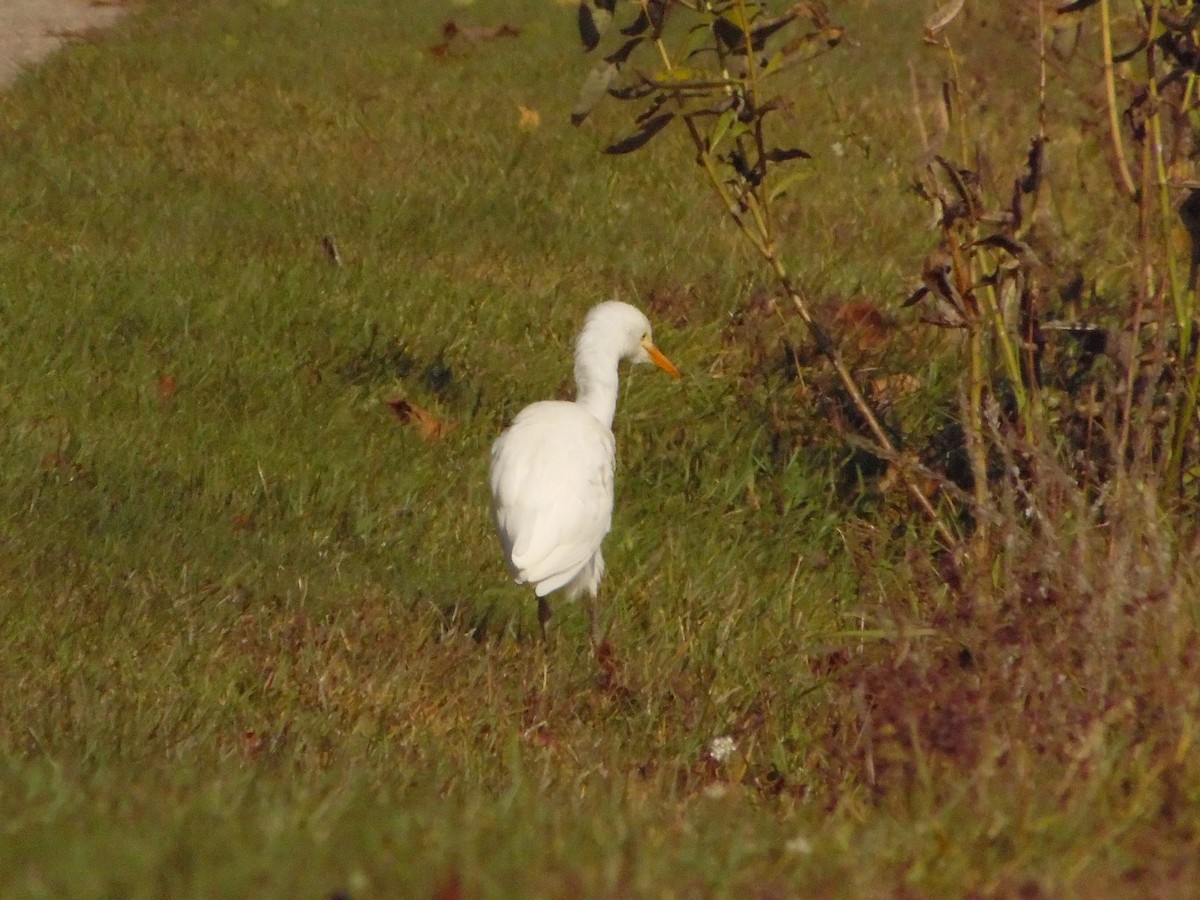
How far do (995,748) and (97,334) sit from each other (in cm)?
421

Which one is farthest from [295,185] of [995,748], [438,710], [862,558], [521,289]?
[995,748]

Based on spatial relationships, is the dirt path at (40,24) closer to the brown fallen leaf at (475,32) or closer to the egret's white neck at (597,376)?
the brown fallen leaf at (475,32)

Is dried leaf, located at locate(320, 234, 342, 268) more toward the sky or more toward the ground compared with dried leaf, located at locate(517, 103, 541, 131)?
more toward the ground

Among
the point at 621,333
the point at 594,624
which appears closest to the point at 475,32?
the point at 621,333

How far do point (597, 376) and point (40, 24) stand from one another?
7651 mm

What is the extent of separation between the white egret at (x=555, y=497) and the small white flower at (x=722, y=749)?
2.35ft

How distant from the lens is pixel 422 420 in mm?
6535

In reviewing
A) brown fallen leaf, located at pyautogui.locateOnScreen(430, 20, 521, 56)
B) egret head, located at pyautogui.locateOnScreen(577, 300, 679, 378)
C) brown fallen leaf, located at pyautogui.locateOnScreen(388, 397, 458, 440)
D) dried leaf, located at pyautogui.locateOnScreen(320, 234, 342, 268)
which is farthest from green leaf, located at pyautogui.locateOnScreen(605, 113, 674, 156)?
brown fallen leaf, located at pyautogui.locateOnScreen(430, 20, 521, 56)

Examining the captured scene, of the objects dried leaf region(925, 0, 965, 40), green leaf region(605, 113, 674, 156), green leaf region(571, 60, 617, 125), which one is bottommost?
green leaf region(605, 113, 674, 156)

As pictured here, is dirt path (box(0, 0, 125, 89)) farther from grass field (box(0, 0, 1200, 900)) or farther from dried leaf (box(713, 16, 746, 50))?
dried leaf (box(713, 16, 746, 50))

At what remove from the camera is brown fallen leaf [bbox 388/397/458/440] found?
6.52 meters

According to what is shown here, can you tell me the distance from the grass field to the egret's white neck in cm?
38

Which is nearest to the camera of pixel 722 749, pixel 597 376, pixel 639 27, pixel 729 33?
pixel 722 749

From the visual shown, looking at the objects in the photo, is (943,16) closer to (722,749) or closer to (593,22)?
(593,22)
